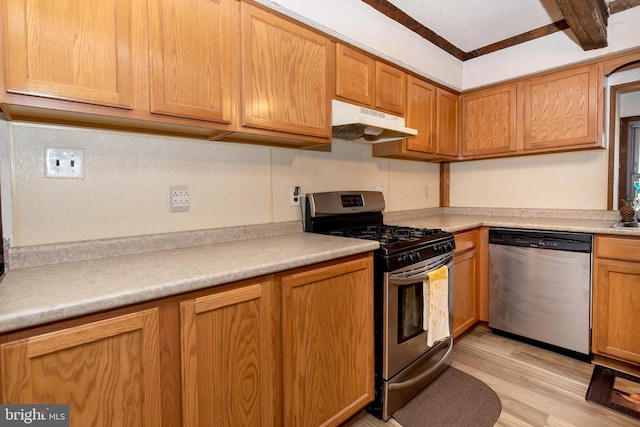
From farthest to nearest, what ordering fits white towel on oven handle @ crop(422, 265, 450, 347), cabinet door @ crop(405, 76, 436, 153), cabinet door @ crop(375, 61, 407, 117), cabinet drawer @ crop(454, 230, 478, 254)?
cabinet door @ crop(405, 76, 436, 153)
cabinet drawer @ crop(454, 230, 478, 254)
cabinet door @ crop(375, 61, 407, 117)
white towel on oven handle @ crop(422, 265, 450, 347)

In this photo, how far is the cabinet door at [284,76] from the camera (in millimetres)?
1515

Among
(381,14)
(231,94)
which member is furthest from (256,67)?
(381,14)

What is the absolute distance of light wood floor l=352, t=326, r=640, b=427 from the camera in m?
→ 1.64

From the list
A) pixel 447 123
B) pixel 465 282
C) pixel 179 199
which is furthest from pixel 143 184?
pixel 447 123

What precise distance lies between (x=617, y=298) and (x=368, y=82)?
2.17 meters

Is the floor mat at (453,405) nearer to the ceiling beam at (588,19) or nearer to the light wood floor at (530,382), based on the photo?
the light wood floor at (530,382)

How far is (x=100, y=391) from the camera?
888 millimetres

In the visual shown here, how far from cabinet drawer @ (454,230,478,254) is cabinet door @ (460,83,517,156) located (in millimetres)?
896

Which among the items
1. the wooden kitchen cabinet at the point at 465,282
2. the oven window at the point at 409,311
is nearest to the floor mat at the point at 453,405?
the oven window at the point at 409,311

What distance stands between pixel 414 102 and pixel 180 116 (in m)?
1.90

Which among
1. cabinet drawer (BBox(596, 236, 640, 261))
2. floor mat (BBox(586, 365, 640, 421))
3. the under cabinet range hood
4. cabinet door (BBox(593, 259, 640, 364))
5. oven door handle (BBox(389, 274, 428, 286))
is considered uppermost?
the under cabinet range hood

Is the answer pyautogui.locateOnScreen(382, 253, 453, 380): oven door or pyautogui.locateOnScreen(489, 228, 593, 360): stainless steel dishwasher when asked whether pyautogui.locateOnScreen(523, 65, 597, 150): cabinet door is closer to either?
pyautogui.locateOnScreen(489, 228, 593, 360): stainless steel dishwasher

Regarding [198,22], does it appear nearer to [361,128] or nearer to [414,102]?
[361,128]

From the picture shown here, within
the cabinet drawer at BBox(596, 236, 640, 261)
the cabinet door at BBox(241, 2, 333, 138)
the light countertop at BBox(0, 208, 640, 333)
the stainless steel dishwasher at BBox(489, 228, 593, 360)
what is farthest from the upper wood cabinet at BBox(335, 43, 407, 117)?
the cabinet drawer at BBox(596, 236, 640, 261)
